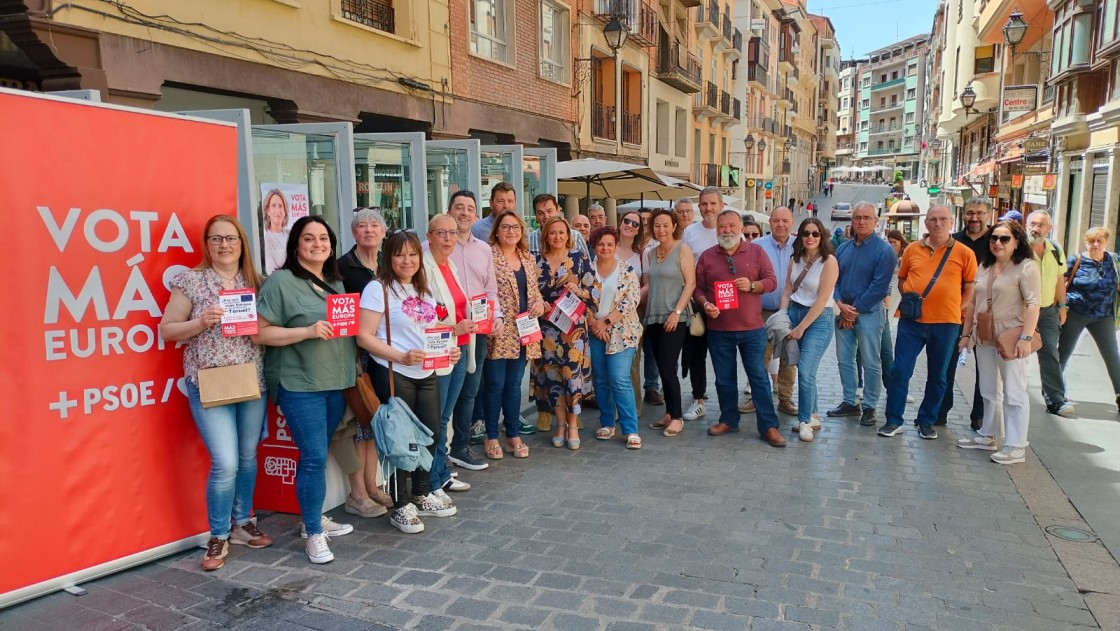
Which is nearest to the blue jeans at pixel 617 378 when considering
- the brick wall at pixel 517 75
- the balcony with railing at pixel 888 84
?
the brick wall at pixel 517 75

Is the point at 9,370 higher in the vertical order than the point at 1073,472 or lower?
higher

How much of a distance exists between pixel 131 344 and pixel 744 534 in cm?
363

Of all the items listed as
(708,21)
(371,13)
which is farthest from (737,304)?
(708,21)

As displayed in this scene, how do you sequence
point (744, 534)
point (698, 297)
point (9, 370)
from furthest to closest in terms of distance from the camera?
point (698, 297), point (744, 534), point (9, 370)

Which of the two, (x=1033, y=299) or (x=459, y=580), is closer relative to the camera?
(x=459, y=580)

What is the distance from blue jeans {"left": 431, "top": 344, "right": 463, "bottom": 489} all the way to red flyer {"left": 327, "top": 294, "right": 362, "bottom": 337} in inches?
34.6

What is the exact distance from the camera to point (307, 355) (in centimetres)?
419

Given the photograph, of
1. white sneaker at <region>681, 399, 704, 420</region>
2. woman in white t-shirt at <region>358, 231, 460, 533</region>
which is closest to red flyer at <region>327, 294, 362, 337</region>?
woman in white t-shirt at <region>358, 231, 460, 533</region>

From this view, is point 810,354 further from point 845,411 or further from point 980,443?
point 980,443

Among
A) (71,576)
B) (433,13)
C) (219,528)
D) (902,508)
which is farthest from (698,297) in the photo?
(433,13)

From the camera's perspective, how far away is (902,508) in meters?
5.11

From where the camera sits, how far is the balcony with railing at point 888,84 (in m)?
108

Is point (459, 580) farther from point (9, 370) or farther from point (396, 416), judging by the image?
point (9, 370)

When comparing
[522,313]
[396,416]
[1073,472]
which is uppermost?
→ [522,313]
